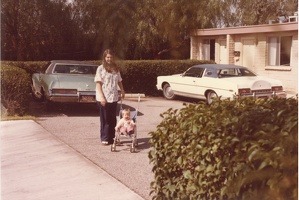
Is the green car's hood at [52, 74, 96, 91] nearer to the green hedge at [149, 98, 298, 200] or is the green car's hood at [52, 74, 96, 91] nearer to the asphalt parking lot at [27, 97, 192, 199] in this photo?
the asphalt parking lot at [27, 97, 192, 199]

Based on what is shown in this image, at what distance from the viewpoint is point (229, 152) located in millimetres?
2844

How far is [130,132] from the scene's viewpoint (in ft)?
24.9

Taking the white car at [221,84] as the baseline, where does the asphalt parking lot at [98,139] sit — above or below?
below

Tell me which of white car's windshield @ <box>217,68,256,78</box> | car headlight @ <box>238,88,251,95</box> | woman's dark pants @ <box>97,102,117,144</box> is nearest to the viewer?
woman's dark pants @ <box>97,102,117,144</box>

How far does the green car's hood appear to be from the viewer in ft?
38.1

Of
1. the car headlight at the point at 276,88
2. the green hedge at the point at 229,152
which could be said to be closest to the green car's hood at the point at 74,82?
the car headlight at the point at 276,88

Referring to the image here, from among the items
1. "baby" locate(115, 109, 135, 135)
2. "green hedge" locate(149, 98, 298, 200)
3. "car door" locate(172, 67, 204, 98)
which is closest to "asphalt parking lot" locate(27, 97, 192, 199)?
"baby" locate(115, 109, 135, 135)

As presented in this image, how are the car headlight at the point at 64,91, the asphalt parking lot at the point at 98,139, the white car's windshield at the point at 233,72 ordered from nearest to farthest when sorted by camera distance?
the asphalt parking lot at the point at 98,139
the car headlight at the point at 64,91
the white car's windshield at the point at 233,72

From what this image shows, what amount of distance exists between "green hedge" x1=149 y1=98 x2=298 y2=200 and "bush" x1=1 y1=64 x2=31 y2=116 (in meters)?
7.79

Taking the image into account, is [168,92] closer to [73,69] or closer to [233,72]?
[233,72]

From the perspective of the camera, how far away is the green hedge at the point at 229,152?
194 cm

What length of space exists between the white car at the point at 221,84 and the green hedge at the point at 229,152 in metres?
8.66

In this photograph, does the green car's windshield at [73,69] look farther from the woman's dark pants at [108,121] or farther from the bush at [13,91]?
the woman's dark pants at [108,121]

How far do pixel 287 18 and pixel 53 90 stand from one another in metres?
10.3
